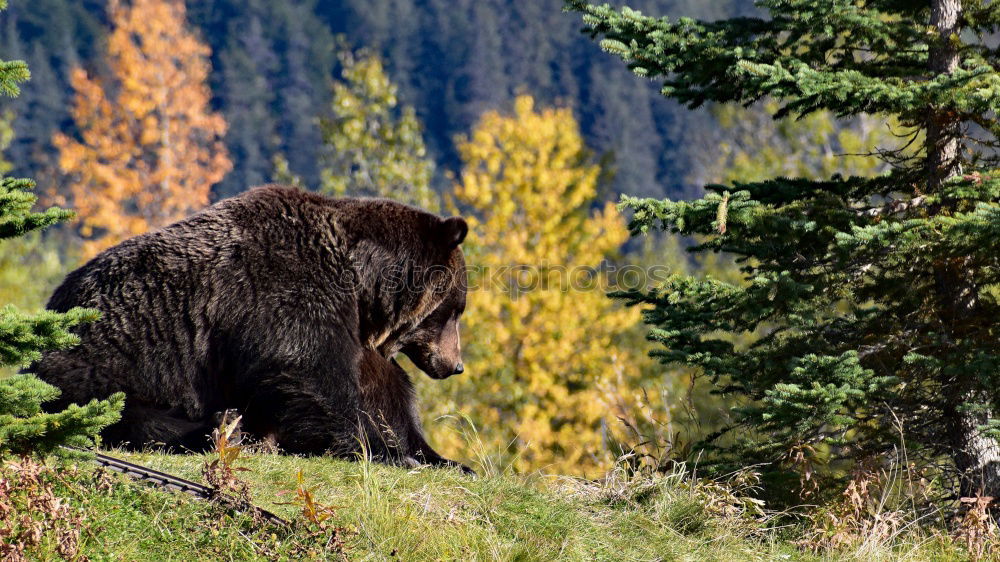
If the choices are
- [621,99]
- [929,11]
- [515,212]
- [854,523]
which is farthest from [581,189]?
[621,99]

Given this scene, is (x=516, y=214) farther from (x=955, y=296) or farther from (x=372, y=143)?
(x=955, y=296)

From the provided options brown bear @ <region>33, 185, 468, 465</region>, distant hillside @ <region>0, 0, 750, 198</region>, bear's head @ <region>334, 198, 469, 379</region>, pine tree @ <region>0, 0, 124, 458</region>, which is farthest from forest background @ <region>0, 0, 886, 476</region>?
distant hillside @ <region>0, 0, 750, 198</region>

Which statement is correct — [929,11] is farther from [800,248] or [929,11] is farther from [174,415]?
[174,415]

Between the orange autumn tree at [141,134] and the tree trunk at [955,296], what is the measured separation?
2433 centimetres

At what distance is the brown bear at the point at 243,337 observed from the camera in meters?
5.68

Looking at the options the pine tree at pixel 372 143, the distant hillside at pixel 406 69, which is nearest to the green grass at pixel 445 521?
the pine tree at pixel 372 143

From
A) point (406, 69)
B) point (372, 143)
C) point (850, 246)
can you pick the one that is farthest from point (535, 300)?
point (406, 69)

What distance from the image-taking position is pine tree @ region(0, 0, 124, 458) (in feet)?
10.5

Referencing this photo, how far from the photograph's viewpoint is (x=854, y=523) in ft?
16.2

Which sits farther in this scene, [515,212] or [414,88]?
[414,88]

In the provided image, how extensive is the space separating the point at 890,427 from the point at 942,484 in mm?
489

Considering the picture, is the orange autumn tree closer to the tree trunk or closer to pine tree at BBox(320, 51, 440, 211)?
pine tree at BBox(320, 51, 440, 211)

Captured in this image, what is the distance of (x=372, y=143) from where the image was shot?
23.9m

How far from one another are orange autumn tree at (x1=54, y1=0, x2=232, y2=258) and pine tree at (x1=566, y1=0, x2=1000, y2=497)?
77.5 feet
